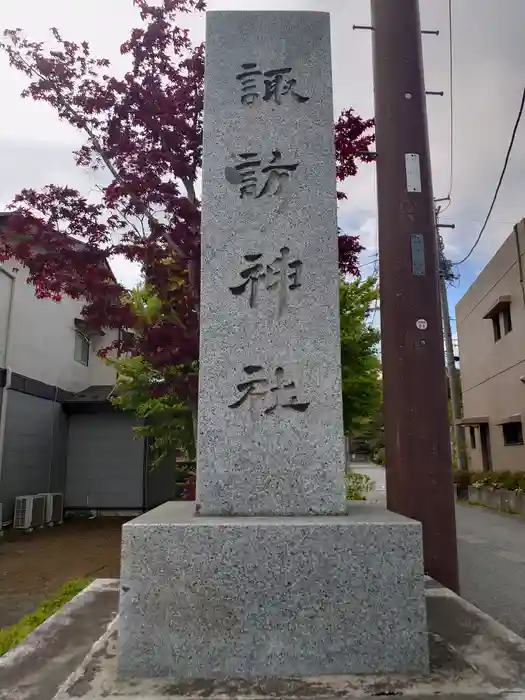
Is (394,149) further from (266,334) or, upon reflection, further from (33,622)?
(33,622)

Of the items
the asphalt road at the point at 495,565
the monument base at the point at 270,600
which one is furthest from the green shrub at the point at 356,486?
the monument base at the point at 270,600

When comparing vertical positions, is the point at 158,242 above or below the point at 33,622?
above

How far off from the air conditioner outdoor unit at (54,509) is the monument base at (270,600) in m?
10.5

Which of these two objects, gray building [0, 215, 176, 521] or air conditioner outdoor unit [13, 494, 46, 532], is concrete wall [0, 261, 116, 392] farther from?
air conditioner outdoor unit [13, 494, 46, 532]

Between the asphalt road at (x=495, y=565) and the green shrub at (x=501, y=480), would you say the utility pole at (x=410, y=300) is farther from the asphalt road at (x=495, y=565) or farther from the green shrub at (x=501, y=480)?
the green shrub at (x=501, y=480)

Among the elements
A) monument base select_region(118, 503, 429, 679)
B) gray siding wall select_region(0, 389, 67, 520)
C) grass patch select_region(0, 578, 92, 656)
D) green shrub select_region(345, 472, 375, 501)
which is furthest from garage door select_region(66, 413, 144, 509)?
monument base select_region(118, 503, 429, 679)

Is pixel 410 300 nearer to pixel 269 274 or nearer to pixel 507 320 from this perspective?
pixel 269 274

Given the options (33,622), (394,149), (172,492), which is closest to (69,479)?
(172,492)

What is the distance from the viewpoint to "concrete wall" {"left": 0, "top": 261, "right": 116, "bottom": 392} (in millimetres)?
11281

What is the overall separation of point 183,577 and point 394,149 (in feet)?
11.9

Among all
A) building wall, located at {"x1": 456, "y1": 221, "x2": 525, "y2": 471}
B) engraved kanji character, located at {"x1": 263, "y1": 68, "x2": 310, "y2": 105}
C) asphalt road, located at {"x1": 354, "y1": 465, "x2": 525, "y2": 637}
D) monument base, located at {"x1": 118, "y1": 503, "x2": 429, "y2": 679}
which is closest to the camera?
monument base, located at {"x1": 118, "y1": 503, "x2": 429, "y2": 679}

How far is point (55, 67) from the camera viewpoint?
4676 millimetres

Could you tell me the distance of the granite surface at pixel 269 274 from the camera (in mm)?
2717

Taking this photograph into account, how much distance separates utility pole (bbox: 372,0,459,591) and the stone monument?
131 centimetres
